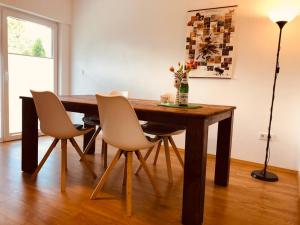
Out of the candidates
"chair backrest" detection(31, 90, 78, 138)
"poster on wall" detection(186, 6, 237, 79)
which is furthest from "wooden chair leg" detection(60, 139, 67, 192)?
"poster on wall" detection(186, 6, 237, 79)

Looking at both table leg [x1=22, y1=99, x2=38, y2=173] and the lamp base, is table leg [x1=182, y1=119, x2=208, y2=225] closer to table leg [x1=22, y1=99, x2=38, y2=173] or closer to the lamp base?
the lamp base

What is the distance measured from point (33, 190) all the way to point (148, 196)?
3.15 ft

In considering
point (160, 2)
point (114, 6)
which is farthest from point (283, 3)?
point (114, 6)

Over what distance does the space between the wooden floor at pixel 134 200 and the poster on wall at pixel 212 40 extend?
4.28 feet

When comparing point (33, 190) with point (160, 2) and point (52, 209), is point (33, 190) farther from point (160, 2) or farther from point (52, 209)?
point (160, 2)

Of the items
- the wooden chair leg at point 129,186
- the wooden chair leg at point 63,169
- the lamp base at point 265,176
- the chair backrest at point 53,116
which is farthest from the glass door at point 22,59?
the lamp base at point 265,176

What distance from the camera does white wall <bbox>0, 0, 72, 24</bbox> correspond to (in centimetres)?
354

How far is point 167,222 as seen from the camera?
5.64 ft

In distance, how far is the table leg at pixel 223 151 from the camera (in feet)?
7.57

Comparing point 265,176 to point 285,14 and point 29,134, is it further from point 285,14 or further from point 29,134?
point 29,134

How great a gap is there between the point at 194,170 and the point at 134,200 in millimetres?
645

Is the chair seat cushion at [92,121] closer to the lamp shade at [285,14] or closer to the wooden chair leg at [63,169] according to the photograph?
the wooden chair leg at [63,169]

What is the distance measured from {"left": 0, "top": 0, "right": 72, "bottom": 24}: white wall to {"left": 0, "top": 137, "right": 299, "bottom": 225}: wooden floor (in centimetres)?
223

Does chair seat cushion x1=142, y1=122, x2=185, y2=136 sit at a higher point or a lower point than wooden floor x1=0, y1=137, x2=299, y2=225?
higher
